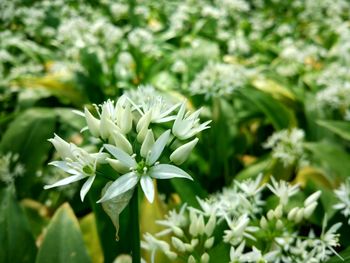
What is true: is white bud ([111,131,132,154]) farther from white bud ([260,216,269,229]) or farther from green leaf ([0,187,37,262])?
green leaf ([0,187,37,262])

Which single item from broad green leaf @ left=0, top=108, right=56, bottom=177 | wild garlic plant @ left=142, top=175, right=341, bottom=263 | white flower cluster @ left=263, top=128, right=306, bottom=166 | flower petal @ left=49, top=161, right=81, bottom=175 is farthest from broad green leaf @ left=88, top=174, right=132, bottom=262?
white flower cluster @ left=263, top=128, right=306, bottom=166

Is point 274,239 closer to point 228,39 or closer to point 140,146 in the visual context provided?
point 140,146

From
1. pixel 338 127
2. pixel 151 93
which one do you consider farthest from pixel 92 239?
pixel 338 127

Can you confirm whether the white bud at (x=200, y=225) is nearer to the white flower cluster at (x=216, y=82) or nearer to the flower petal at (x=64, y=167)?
the flower petal at (x=64, y=167)

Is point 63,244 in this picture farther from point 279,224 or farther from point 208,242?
point 279,224

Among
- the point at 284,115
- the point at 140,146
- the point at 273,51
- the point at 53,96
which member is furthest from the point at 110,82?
the point at 140,146

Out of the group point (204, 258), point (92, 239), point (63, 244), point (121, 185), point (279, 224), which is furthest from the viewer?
point (92, 239)

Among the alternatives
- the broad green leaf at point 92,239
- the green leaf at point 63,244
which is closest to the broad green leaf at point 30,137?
the broad green leaf at point 92,239

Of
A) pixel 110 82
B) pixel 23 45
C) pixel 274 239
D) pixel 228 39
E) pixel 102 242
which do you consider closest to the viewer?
pixel 274 239
